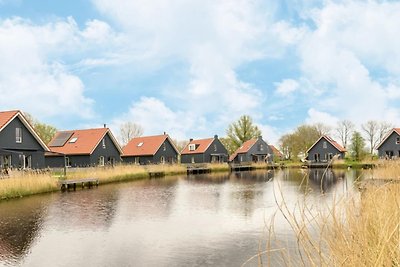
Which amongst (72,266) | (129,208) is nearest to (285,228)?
(72,266)

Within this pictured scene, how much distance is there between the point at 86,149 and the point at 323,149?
45.2 meters

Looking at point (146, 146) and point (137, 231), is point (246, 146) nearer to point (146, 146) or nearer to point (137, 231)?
point (146, 146)

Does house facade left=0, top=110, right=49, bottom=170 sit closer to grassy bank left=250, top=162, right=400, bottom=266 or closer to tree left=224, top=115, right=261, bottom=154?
grassy bank left=250, top=162, right=400, bottom=266

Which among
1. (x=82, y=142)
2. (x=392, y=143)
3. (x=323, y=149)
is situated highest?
→ (x=82, y=142)

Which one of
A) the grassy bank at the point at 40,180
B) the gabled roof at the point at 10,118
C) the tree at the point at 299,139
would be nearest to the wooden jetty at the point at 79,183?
the grassy bank at the point at 40,180

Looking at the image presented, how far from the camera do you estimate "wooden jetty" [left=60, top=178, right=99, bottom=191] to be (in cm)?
2737

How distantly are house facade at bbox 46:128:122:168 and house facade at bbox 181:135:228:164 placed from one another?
23.6m

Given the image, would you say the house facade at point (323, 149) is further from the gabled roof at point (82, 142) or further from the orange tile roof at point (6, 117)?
the orange tile roof at point (6, 117)

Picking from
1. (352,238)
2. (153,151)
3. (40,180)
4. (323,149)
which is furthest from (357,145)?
(352,238)

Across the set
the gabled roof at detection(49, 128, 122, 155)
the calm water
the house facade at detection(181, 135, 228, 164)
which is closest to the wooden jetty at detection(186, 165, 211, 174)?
the gabled roof at detection(49, 128, 122, 155)

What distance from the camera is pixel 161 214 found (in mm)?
16188

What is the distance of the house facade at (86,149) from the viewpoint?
45.8m

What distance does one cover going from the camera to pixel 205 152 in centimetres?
7006

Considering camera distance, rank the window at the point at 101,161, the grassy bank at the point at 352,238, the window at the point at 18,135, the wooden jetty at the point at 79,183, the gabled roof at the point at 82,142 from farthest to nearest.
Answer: the window at the point at 101,161 < the gabled roof at the point at 82,142 < the window at the point at 18,135 < the wooden jetty at the point at 79,183 < the grassy bank at the point at 352,238
